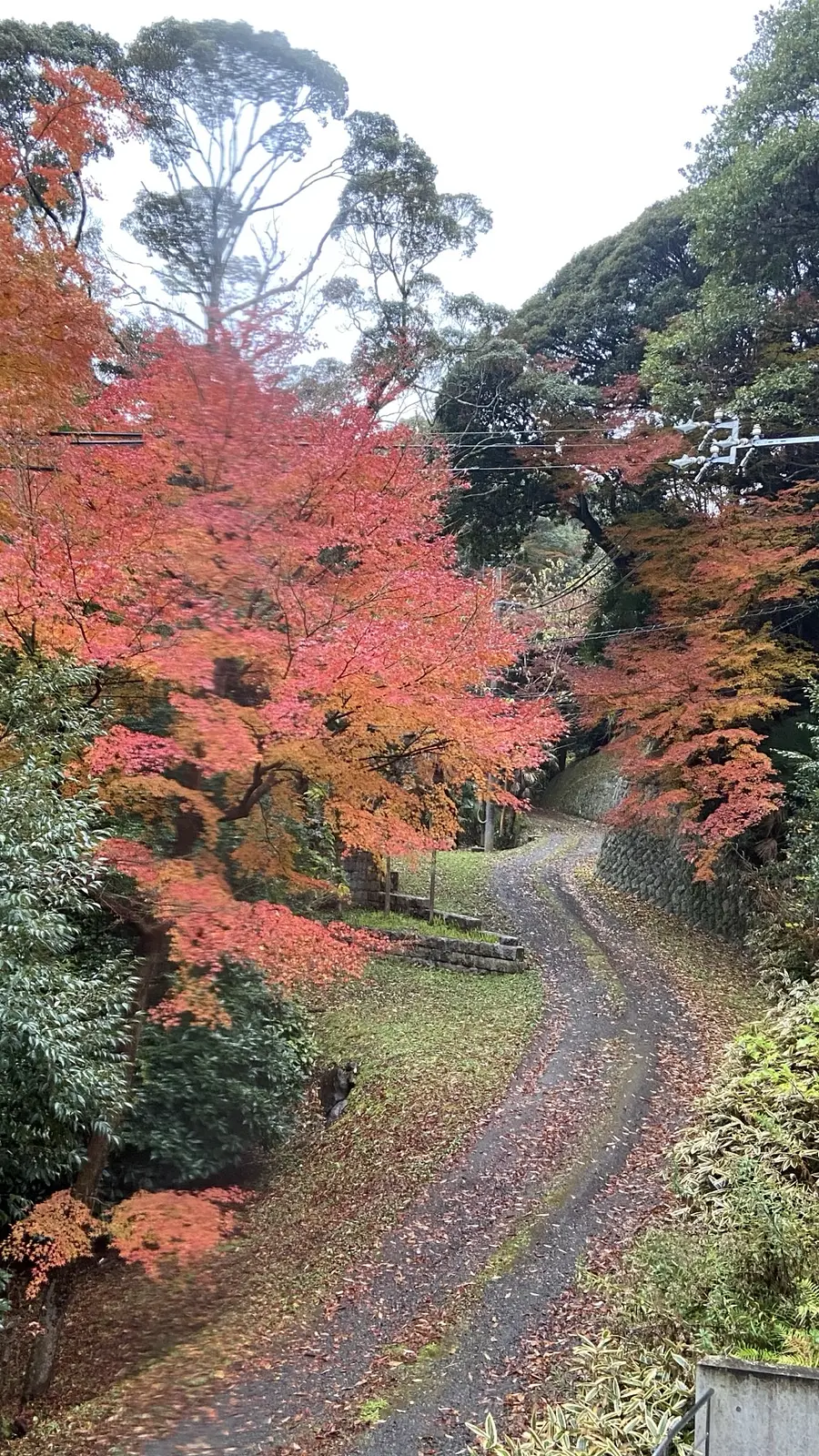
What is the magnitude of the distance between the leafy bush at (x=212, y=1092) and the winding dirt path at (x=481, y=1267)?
1967 millimetres

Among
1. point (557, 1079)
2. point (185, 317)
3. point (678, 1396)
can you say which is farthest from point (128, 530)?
point (557, 1079)

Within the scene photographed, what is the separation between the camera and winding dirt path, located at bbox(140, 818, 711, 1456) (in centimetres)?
502

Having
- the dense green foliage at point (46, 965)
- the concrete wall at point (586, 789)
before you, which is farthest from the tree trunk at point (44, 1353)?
the concrete wall at point (586, 789)

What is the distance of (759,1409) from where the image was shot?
3500mm

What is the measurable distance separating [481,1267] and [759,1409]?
324cm

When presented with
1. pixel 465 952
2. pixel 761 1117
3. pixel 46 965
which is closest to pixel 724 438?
pixel 465 952

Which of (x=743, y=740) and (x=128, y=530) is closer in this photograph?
(x=128, y=530)

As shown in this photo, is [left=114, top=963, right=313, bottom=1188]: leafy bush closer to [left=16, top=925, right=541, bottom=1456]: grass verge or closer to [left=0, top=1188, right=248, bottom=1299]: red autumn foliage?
[left=0, top=1188, right=248, bottom=1299]: red autumn foliage

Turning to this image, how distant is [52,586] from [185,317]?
13.6 ft

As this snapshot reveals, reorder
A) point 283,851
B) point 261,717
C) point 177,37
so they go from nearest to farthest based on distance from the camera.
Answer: point 261,717 → point 283,851 → point 177,37

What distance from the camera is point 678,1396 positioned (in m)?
4.21

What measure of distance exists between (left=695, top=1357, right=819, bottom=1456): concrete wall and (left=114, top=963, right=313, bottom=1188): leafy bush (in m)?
5.40

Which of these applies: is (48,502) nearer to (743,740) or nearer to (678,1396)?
(678,1396)

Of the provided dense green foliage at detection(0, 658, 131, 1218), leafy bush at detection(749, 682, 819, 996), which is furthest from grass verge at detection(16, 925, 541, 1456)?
leafy bush at detection(749, 682, 819, 996)
